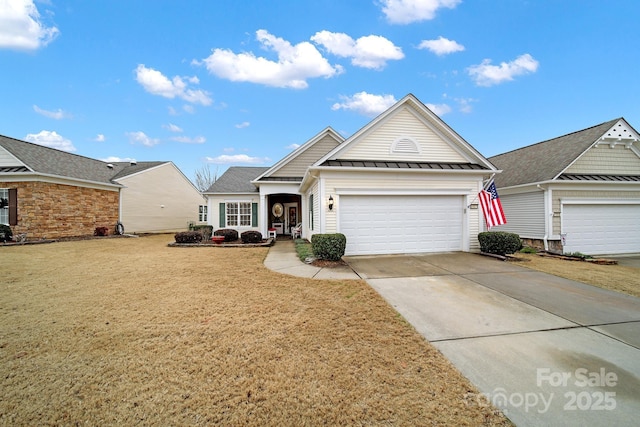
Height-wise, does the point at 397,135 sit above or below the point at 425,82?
below

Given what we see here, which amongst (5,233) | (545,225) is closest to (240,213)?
(5,233)

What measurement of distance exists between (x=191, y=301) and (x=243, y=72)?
17.4 metres

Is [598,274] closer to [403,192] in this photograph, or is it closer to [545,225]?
Answer: [545,225]

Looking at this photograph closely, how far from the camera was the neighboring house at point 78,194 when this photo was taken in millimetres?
13625

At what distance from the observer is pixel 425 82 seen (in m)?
15.6

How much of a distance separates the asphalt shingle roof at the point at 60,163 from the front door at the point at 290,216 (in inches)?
486

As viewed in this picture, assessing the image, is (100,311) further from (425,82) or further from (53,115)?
(53,115)

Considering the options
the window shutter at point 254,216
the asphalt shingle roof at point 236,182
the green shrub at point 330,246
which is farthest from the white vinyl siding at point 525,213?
the asphalt shingle roof at point 236,182

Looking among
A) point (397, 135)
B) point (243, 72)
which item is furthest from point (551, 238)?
point (243, 72)

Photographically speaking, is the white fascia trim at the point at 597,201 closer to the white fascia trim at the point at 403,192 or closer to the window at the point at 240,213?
the white fascia trim at the point at 403,192

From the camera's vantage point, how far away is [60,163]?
16.0m

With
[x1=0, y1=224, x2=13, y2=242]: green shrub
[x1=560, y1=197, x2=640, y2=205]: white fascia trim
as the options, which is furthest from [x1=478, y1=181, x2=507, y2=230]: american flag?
[x1=0, y1=224, x2=13, y2=242]: green shrub

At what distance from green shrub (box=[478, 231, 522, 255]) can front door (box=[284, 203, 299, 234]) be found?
1247 centimetres

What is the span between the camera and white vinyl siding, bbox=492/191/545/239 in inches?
440
